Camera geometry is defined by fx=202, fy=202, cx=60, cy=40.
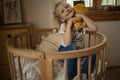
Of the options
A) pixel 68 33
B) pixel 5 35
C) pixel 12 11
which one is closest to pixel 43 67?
pixel 68 33

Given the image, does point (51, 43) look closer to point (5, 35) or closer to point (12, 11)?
point (5, 35)

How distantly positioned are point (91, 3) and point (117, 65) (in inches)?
37.2

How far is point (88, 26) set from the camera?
5.41ft

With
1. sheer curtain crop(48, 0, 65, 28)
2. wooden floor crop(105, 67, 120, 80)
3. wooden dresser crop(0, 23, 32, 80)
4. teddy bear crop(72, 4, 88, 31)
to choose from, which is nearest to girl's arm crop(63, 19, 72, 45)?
teddy bear crop(72, 4, 88, 31)

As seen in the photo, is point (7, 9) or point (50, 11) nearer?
point (7, 9)

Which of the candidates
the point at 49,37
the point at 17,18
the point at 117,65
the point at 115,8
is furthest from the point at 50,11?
the point at 117,65

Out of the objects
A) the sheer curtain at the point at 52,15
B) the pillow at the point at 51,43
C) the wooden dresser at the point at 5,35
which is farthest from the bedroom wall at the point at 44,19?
the pillow at the point at 51,43

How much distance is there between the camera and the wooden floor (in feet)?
8.44

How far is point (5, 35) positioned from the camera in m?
2.17

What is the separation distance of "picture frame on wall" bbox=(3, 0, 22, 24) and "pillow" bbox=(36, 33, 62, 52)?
1.78ft

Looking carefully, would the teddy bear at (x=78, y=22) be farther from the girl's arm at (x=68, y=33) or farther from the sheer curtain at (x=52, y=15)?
the sheer curtain at (x=52, y=15)

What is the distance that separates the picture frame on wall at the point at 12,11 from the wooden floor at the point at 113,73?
1.32 meters

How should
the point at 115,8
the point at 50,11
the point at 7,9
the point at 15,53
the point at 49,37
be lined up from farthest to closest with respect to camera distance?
the point at 115,8 < the point at 50,11 < the point at 7,9 < the point at 49,37 < the point at 15,53

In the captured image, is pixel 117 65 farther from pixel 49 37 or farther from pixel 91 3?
pixel 49 37
